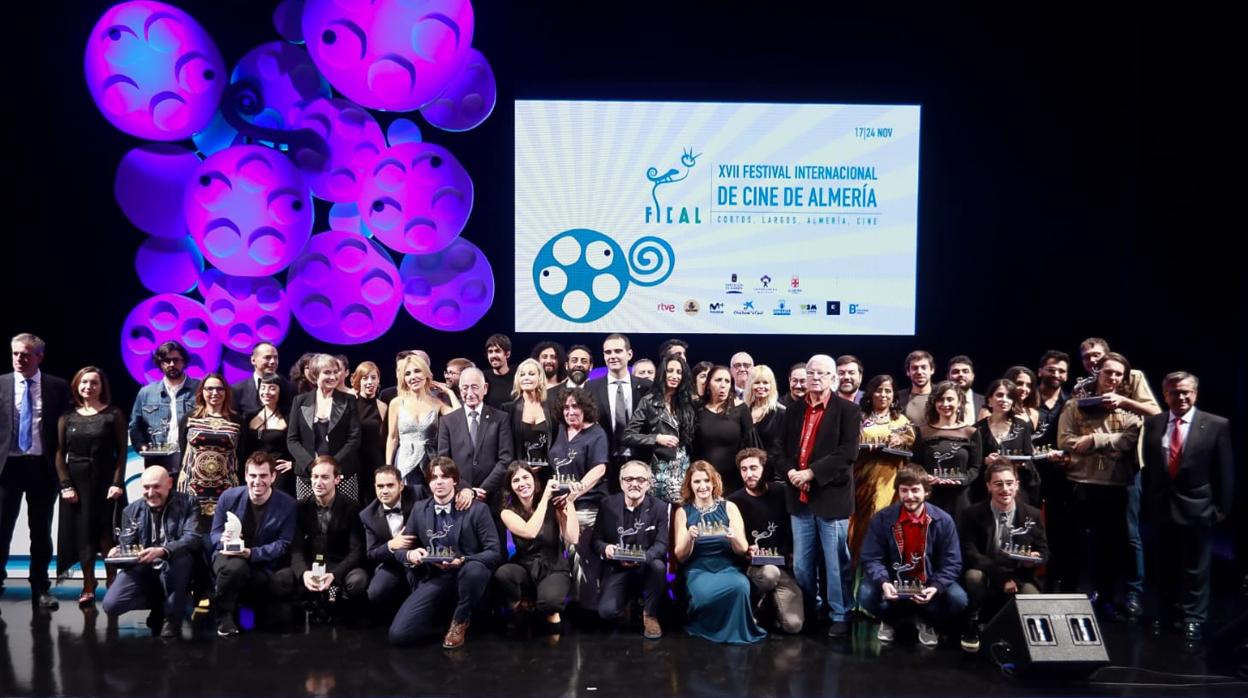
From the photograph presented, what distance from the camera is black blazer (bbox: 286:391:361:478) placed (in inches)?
227

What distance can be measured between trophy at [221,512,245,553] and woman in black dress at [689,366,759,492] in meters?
2.45

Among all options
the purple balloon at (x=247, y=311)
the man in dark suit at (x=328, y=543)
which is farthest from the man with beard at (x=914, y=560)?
the purple balloon at (x=247, y=311)

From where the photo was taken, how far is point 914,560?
202 inches

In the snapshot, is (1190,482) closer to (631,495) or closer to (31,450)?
(631,495)

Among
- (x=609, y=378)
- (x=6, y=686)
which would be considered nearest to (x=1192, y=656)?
(x=609, y=378)

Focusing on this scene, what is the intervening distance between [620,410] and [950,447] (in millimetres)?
1842

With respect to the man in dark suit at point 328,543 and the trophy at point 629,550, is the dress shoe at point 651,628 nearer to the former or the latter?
the trophy at point 629,550

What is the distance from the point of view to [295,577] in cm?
549

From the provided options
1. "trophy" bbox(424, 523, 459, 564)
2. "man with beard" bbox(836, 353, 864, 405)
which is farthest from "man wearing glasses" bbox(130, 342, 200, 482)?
"man with beard" bbox(836, 353, 864, 405)

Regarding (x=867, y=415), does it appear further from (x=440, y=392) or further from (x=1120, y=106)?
(x=1120, y=106)

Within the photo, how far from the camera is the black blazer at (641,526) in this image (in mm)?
5355

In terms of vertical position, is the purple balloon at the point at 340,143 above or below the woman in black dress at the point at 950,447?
above

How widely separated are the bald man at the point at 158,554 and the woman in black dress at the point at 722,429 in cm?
275

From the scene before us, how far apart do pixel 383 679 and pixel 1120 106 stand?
6683 mm
